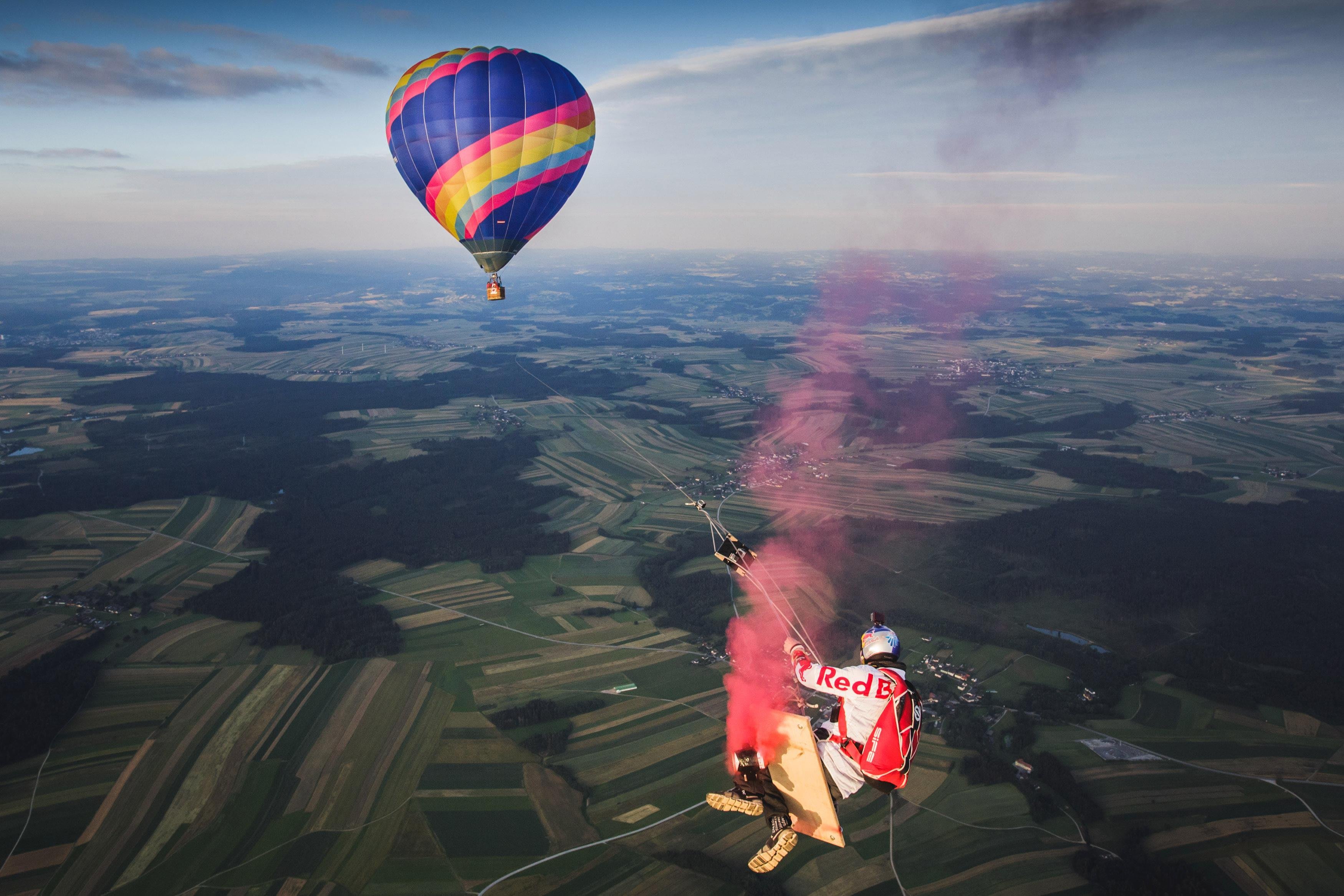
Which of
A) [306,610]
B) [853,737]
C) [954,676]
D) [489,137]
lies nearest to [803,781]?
[853,737]

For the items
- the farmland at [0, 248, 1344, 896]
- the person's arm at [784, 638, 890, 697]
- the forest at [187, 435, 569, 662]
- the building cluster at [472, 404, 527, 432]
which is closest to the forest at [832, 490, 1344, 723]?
the farmland at [0, 248, 1344, 896]

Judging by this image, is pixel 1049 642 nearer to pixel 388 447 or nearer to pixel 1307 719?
pixel 1307 719

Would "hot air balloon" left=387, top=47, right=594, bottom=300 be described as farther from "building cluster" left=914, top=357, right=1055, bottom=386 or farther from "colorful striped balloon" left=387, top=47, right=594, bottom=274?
"building cluster" left=914, top=357, right=1055, bottom=386

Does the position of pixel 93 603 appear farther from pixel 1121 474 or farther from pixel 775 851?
pixel 1121 474

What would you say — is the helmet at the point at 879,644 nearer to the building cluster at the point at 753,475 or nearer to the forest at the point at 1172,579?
the forest at the point at 1172,579

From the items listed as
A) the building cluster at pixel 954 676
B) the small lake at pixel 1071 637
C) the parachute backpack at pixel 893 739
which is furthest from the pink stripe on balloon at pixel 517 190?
the small lake at pixel 1071 637

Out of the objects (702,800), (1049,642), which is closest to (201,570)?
(702,800)
